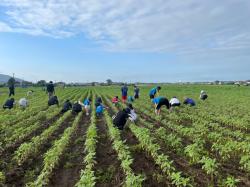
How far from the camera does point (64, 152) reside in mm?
7992

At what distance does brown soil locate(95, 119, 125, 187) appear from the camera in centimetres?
580

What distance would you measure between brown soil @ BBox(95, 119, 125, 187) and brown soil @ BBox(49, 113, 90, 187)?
477mm

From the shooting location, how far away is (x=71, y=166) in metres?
6.84

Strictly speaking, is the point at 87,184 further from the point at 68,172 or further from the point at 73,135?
the point at 73,135

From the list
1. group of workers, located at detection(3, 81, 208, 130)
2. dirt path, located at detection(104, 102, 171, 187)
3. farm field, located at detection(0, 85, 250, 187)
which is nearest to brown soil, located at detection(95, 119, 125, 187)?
farm field, located at detection(0, 85, 250, 187)

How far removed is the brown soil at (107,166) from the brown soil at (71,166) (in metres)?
0.48

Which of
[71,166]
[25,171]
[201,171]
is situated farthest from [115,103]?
[201,171]

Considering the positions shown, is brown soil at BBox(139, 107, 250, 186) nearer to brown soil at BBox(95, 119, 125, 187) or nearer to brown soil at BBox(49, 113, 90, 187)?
brown soil at BBox(95, 119, 125, 187)

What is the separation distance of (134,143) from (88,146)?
1.72 meters

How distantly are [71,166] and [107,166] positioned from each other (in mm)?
901

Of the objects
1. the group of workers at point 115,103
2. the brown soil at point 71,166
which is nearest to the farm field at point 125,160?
the brown soil at point 71,166

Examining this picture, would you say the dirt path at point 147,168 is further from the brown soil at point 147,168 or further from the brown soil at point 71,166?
the brown soil at point 71,166

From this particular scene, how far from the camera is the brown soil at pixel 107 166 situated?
5801 mm

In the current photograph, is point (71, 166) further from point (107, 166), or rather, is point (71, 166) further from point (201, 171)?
point (201, 171)
